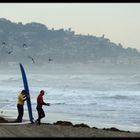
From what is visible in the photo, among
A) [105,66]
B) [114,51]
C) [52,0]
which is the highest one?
[114,51]

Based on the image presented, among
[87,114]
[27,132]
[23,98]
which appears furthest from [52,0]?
[87,114]

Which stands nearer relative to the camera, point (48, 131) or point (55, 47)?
point (48, 131)

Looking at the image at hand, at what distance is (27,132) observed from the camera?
1198 centimetres

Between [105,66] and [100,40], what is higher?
[100,40]

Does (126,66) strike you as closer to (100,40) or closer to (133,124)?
(100,40)

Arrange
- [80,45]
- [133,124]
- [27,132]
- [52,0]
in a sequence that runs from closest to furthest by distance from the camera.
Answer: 1. [52,0]
2. [27,132]
3. [133,124]
4. [80,45]

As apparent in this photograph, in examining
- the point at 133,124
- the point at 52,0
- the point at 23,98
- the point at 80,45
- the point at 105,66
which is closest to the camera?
the point at 52,0

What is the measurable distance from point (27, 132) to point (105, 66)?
139m

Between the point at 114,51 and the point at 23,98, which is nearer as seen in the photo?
the point at 23,98

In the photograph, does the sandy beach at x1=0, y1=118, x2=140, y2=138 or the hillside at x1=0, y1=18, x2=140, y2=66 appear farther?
the hillside at x1=0, y1=18, x2=140, y2=66

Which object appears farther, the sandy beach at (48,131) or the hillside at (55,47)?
the hillside at (55,47)

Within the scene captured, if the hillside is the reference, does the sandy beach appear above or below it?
below

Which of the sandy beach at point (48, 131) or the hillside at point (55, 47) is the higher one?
the hillside at point (55, 47)

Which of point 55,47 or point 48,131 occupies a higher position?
point 55,47
